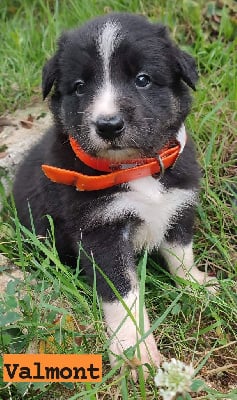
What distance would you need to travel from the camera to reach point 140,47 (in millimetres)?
2980

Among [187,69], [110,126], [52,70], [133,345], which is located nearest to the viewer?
[110,126]

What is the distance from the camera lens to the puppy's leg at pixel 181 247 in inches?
141

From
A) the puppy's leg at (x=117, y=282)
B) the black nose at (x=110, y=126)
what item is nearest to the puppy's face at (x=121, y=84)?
the black nose at (x=110, y=126)

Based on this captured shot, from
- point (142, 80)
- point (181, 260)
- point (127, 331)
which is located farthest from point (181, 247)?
point (142, 80)

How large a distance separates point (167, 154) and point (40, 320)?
3.90ft

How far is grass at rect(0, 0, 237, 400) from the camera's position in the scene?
8.88ft

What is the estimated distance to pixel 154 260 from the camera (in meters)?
3.78

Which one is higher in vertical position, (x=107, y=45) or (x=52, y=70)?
(x=107, y=45)

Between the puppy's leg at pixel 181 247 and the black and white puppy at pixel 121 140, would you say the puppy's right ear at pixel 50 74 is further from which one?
the puppy's leg at pixel 181 247

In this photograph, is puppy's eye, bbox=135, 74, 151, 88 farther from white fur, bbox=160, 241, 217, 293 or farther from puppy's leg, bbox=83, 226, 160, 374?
white fur, bbox=160, 241, 217, 293

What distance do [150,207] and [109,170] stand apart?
1.06 feet

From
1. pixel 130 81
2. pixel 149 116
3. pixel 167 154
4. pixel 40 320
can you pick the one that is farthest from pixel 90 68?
pixel 40 320

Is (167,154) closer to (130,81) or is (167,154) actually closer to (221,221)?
(130,81)

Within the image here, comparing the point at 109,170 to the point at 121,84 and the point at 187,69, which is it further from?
the point at 187,69
